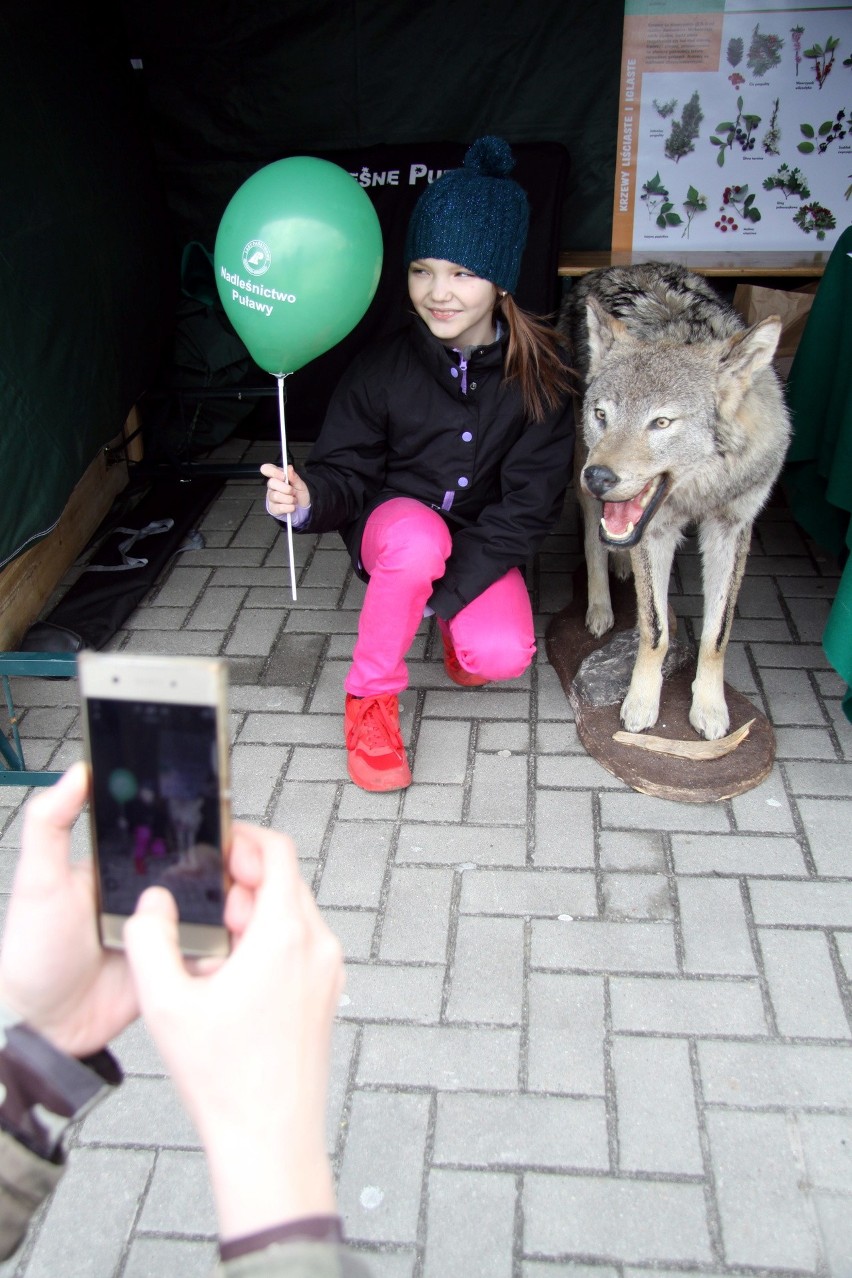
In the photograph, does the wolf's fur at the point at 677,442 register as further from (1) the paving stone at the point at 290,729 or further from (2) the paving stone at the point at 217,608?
(2) the paving stone at the point at 217,608

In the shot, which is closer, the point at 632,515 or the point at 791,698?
the point at 632,515

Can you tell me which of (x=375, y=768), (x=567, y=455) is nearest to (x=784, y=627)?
(x=567, y=455)

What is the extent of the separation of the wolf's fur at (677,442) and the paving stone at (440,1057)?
4.06ft

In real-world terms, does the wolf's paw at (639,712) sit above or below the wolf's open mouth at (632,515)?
below

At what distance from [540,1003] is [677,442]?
1.54m

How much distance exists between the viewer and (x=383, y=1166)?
6.72 feet

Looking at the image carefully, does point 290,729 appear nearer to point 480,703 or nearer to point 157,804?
point 480,703

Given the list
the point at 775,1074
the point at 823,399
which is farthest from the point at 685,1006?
the point at 823,399

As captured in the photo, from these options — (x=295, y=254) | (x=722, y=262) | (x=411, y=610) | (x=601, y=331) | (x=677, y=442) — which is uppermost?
(x=295, y=254)

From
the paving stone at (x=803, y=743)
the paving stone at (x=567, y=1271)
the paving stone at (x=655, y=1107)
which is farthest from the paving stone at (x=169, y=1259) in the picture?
the paving stone at (x=803, y=743)

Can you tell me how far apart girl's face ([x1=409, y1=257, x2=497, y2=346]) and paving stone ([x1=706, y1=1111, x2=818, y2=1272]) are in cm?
222

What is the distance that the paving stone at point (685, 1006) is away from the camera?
2.32 meters

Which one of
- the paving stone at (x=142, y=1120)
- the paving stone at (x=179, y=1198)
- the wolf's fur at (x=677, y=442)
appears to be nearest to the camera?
the paving stone at (x=179, y=1198)

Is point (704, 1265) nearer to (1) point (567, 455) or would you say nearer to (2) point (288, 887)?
(2) point (288, 887)
